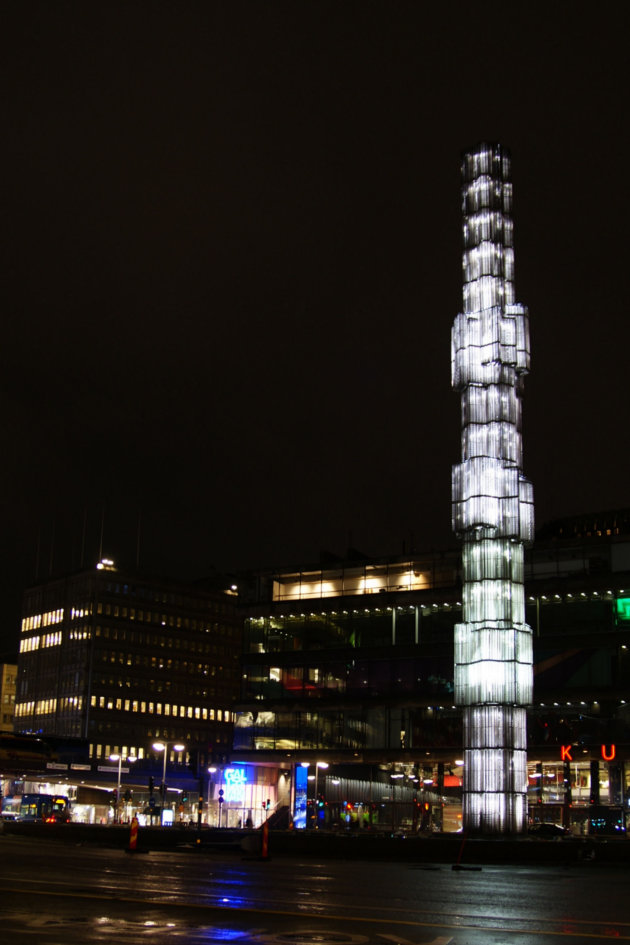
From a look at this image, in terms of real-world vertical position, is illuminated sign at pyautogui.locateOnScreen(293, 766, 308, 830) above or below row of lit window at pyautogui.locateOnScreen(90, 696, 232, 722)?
below

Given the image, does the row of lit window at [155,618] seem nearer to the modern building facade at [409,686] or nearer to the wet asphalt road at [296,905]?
the modern building facade at [409,686]

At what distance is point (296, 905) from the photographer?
2098cm

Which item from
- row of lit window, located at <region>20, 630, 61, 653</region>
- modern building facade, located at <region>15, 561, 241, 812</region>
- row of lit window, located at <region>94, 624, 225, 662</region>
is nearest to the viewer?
modern building facade, located at <region>15, 561, 241, 812</region>

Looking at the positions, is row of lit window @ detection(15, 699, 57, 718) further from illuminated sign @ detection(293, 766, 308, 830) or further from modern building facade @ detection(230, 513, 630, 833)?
illuminated sign @ detection(293, 766, 308, 830)

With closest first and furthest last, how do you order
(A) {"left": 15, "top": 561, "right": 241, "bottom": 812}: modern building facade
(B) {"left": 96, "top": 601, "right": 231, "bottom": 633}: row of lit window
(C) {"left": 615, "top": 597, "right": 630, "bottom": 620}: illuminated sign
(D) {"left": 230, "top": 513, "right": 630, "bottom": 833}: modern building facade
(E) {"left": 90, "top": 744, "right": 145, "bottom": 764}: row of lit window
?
(D) {"left": 230, "top": 513, "right": 630, "bottom": 833}: modern building facade, (C) {"left": 615, "top": 597, "right": 630, "bottom": 620}: illuminated sign, (E) {"left": 90, "top": 744, "right": 145, "bottom": 764}: row of lit window, (A) {"left": 15, "top": 561, "right": 241, "bottom": 812}: modern building facade, (B) {"left": 96, "top": 601, "right": 231, "bottom": 633}: row of lit window

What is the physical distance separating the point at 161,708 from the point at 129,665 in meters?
9.30

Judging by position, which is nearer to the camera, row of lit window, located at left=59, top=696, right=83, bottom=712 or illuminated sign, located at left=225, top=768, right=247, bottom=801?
illuminated sign, located at left=225, top=768, right=247, bottom=801

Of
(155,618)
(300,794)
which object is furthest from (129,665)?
(300,794)

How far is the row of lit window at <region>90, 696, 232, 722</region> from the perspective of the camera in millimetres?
165500

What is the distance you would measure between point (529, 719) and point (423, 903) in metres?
55.5

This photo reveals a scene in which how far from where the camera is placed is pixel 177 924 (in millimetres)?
17688

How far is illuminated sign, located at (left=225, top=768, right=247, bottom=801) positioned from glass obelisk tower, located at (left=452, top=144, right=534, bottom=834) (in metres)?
31.7

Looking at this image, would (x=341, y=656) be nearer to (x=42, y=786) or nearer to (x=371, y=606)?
(x=371, y=606)

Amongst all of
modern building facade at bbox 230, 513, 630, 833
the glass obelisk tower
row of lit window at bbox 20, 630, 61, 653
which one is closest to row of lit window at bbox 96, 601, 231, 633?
row of lit window at bbox 20, 630, 61, 653
